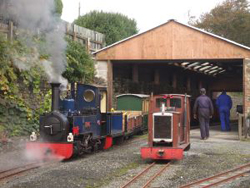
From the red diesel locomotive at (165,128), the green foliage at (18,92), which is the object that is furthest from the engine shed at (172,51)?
the red diesel locomotive at (165,128)

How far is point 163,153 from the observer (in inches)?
401

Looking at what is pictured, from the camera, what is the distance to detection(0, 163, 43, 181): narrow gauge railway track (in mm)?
8633

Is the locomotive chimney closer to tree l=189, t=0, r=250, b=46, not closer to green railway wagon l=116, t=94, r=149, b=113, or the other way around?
green railway wagon l=116, t=94, r=149, b=113

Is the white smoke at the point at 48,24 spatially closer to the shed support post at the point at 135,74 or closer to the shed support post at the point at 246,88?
the shed support post at the point at 246,88

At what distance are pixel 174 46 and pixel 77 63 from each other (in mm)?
4485

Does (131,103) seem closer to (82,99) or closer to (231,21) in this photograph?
(82,99)

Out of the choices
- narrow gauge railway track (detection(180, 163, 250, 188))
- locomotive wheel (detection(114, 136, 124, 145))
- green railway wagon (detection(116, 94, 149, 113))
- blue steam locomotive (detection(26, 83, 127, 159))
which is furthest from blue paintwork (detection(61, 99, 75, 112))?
green railway wagon (detection(116, 94, 149, 113))

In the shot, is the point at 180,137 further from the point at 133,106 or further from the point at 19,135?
the point at 133,106

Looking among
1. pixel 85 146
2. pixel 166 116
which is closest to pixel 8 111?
pixel 85 146

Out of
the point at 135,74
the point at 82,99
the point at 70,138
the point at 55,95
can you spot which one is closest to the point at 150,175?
the point at 70,138

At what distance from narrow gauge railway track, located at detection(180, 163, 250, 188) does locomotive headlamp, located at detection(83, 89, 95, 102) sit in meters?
4.46

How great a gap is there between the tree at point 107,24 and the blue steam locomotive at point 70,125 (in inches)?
875

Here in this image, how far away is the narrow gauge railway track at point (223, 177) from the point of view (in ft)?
25.8

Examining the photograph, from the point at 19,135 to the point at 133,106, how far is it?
6320mm
